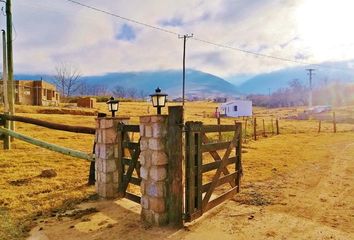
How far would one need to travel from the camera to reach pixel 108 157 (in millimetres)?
7184

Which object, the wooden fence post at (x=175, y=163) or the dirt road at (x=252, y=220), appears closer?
the dirt road at (x=252, y=220)

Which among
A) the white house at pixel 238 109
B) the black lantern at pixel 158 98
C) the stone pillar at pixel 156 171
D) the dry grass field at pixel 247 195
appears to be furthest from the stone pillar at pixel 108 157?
the white house at pixel 238 109

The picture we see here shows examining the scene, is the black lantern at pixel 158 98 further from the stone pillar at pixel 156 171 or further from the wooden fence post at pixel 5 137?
the wooden fence post at pixel 5 137

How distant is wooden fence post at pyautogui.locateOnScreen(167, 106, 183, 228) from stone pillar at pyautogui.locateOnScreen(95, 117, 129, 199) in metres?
2.06

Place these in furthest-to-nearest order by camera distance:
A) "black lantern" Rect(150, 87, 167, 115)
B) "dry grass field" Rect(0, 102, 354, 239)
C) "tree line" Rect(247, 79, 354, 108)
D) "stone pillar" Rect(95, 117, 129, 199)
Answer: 1. "tree line" Rect(247, 79, 354, 108)
2. "stone pillar" Rect(95, 117, 129, 199)
3. "black lantern" Rect(150, 87, 167, 115)
4. "dry grass field" Rect(0, 102, 354, 239)

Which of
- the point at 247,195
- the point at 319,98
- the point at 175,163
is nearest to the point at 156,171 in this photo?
the point at 175,163

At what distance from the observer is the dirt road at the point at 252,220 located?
5.22m

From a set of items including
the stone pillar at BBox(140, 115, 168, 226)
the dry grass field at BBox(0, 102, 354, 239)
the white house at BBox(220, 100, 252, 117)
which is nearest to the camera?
the dry grass field at BBox(0, 102, 354, 239)

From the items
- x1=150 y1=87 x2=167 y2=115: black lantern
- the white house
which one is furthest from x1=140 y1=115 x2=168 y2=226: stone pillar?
the white house

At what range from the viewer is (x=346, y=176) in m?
9.55

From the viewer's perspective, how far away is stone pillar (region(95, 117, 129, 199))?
716 centimetres

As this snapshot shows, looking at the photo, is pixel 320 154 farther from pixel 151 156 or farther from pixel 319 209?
pixel 151 156

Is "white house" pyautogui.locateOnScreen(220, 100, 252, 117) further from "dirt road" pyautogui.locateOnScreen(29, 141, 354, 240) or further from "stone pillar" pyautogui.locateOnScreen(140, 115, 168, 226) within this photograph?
"stone pillar" pyautogui.locateOnScreen(140, 115, 168, 226)

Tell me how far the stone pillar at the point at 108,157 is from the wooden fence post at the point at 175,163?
2.06 metres
